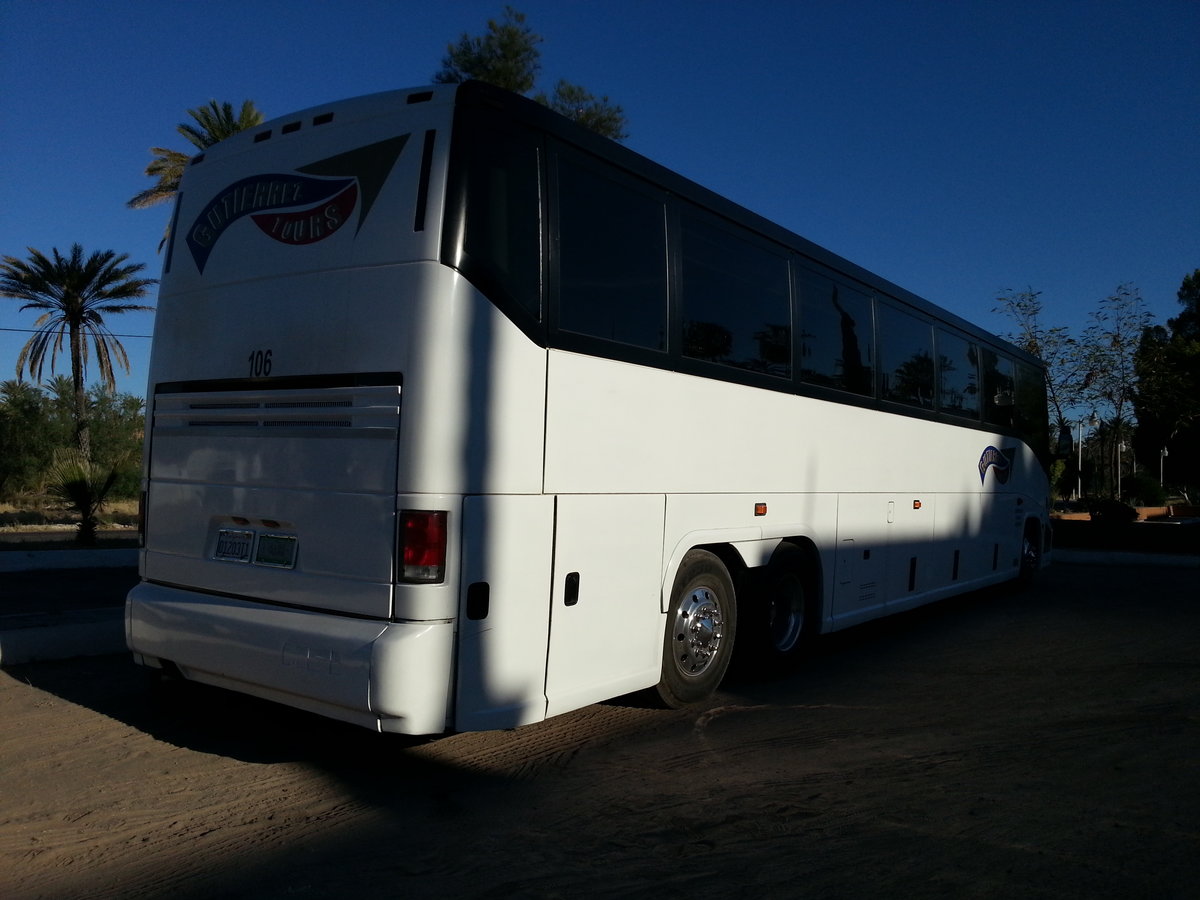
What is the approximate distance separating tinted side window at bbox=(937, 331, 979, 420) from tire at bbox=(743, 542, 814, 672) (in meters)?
3.58

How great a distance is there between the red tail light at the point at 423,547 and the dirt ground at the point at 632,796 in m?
1.11

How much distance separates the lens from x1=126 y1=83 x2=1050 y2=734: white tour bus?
454 cm

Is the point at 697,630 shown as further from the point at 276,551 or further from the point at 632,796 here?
the point at 276,551

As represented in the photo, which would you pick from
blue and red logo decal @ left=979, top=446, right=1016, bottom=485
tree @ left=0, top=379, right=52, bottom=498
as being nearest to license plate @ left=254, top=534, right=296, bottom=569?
blue and red logo decal @ left=979, top=446, right=1016, bottom=485

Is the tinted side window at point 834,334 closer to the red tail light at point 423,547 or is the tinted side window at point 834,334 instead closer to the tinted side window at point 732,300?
the tinted side window at point 732,300

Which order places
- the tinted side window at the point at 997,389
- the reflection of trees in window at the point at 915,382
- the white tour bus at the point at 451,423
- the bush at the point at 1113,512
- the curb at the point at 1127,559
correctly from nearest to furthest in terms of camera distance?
1. the white tour bus at the point at 451,423
2. the reflection of trees in window at the point at 915,382
3. the tinted side window at the point at 997,389
4. the curb at the point at 1127,559
5. the bush at the point at 1113,512

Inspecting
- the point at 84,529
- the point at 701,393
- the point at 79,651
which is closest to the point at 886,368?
the point at 701,393

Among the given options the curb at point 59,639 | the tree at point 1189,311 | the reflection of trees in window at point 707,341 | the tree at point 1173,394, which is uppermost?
the tree at point 1189,311

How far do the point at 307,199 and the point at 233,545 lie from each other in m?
1.92

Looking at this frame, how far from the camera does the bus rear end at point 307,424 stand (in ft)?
14.7

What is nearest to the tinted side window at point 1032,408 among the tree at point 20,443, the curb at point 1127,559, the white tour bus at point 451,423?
the curb at point 1127,559

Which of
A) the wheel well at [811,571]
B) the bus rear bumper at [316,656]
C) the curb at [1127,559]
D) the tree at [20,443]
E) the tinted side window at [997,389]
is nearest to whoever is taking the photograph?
the bus rear bumper at [316,656]

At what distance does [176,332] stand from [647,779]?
3.73 m

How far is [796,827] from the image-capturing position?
169 inches
